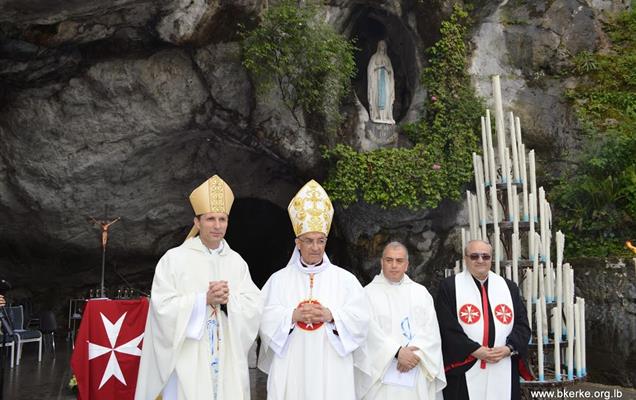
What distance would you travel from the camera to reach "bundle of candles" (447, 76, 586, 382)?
6133 mm

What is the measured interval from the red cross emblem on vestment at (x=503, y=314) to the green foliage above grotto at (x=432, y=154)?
5.61m

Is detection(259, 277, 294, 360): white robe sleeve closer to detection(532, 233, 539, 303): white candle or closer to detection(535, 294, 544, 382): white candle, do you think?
detection(535, 294, 544, 382): white candle

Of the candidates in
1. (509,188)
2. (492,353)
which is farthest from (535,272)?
(492,353)

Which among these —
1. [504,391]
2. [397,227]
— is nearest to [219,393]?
[504,391]

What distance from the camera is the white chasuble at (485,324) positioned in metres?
4.79

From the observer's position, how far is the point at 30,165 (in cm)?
1014

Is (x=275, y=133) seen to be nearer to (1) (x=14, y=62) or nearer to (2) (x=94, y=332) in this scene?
(1) (x=14, y=62)

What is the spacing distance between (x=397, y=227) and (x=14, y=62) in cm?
669

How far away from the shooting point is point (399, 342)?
4.66 meters

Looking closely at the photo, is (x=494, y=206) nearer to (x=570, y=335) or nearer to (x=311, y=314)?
(x=570, y=335)

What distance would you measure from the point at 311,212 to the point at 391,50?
8.58m

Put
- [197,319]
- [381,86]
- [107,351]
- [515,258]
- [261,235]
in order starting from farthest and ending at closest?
1. [261,235]
2. [381,86]
3. [515,258]
4. [107,351]
5. [197,319]

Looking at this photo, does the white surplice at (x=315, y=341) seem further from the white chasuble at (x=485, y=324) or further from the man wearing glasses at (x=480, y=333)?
the white chasuble at (x=485, y=324)

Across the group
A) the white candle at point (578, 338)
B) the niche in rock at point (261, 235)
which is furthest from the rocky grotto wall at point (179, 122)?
the white candle at point (578, 338)
